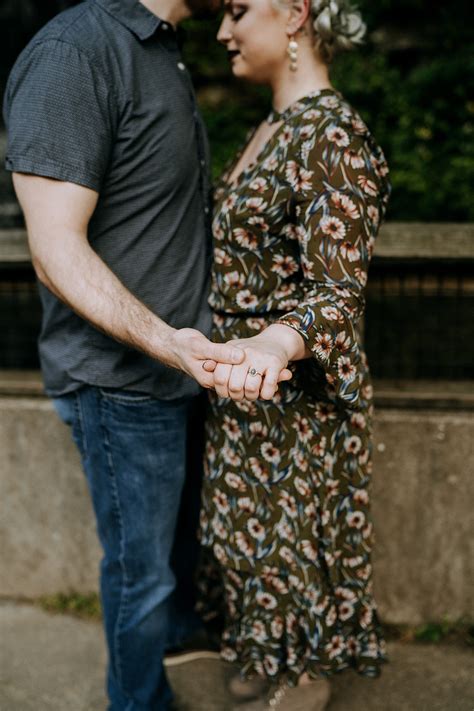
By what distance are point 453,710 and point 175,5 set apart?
2.34 meters

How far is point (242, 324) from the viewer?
2158mm

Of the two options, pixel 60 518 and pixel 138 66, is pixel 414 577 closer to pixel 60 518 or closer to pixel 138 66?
pixel 60 518

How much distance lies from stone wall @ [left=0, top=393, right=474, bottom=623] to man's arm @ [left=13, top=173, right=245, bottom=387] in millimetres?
1165

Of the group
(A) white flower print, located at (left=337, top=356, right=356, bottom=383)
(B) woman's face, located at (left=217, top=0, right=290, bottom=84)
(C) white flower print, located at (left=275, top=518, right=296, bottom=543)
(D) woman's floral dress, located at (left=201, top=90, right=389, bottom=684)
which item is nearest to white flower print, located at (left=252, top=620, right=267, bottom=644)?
(D) woman's floral dress, located at (left=201, top=90, right=389, bottom=684)

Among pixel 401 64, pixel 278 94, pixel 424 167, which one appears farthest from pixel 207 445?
pixel 401 64

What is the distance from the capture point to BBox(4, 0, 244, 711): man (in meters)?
1.90

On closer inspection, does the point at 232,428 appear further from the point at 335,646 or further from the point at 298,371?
the point at 335,646

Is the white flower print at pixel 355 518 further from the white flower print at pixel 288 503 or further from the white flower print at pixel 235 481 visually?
the white flower print at pixel 235 481

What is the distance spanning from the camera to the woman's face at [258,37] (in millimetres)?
2111

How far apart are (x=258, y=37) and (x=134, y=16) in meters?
0.34

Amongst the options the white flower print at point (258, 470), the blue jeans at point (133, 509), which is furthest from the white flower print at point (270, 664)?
the white flower print at point (258, 470)

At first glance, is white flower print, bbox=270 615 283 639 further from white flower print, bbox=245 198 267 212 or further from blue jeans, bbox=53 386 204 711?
white flower print, bbox=245 198 267 212

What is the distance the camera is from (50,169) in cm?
188

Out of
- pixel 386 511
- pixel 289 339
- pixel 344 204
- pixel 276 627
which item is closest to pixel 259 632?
pixel 276 627
